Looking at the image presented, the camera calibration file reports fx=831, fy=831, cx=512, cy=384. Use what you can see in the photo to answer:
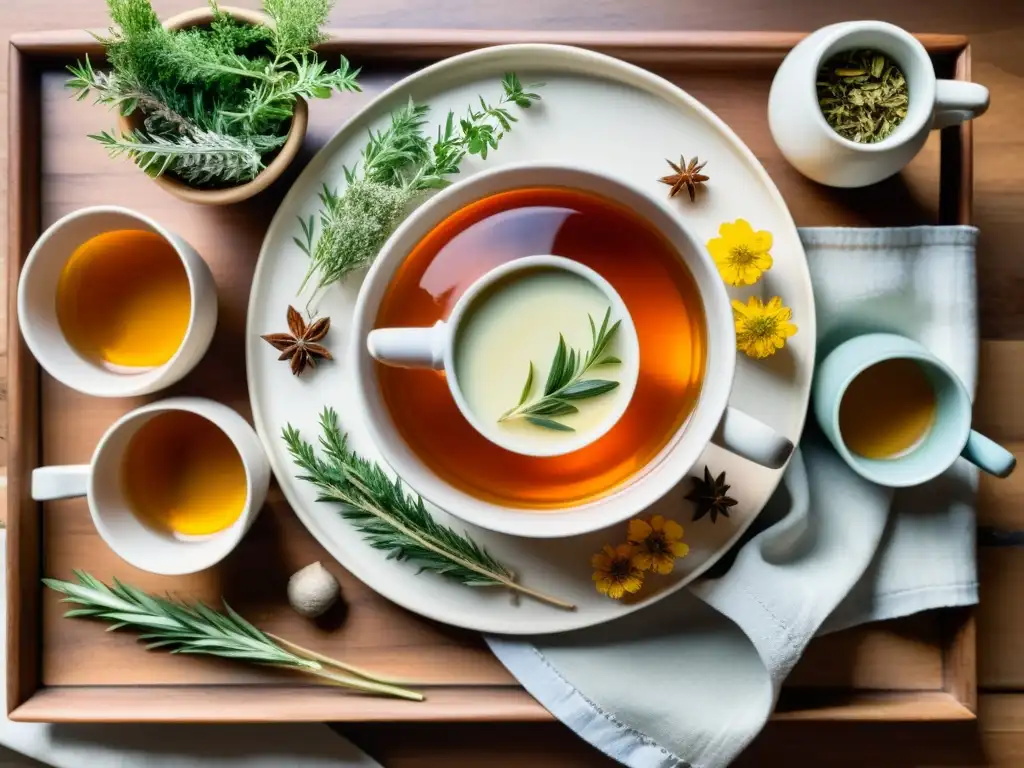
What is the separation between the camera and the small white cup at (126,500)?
0.91 metres

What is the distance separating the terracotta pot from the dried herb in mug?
0.59 m

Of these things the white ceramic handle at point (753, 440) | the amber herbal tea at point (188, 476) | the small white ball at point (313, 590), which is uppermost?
the white ceramic handle at point (753, 440)

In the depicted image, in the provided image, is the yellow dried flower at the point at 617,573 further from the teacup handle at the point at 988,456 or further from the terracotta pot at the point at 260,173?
the terracotta pot at the point at 260,173

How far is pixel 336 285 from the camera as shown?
0.95m

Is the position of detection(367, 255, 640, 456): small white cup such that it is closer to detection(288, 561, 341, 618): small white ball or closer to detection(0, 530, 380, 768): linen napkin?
detection(288, 561, 341, 618): small white ball

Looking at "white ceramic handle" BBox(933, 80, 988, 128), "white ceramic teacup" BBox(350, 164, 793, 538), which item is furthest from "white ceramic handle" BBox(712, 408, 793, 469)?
"white ceramic handle" BBox(933, 80, 988, 128)

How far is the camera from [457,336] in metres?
0.85

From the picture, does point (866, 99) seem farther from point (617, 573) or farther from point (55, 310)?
point (55, 310)

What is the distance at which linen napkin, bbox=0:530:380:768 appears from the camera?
1.05 meters

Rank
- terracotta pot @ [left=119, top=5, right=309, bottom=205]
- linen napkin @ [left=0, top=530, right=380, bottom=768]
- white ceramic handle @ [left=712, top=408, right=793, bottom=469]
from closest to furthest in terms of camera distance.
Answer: white ceramic handle @ [left=712, top=408, right=793, bottom=469] → terracotta pot @ [left=119, top=5, right=309, bottom=205] → linen napkin @ [left=0, top=530, right=380, bottom=768]

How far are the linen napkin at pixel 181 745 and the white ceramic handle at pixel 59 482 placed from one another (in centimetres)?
21

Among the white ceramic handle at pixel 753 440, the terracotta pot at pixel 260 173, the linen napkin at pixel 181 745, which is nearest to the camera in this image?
the white ceramic handle at pixel 753 440

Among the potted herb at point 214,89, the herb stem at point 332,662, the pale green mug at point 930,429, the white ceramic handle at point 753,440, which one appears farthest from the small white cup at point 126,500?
the pale green mug at point 930,429

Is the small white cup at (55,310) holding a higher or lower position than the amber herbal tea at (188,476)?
higher
